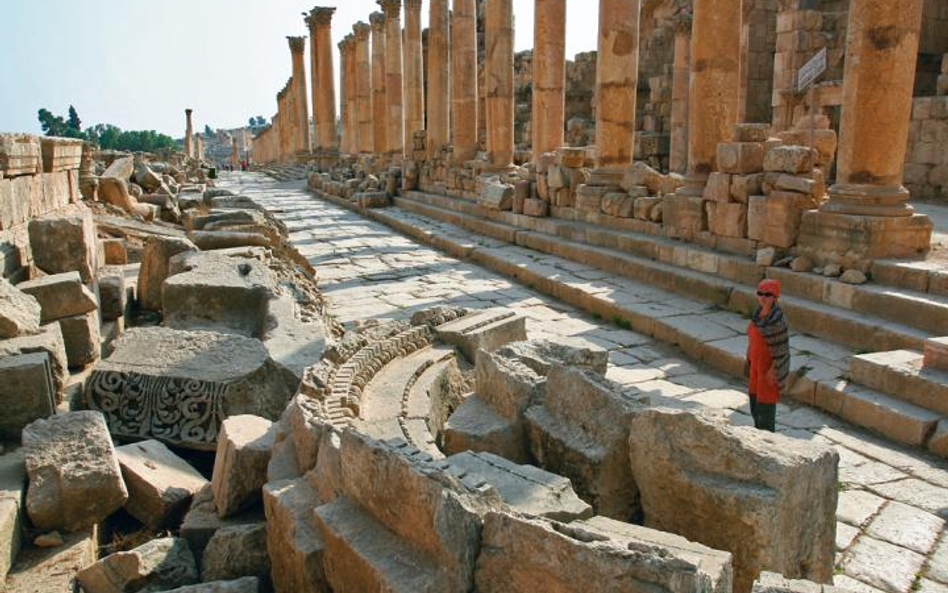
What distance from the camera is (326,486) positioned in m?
3.39

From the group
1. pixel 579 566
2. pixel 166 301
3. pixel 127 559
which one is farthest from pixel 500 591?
pixel 166 301

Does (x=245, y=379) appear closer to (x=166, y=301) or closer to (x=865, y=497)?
(x=166, y=301)

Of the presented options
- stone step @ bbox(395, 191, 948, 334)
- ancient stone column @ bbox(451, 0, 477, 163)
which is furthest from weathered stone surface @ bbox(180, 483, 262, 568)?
ancient stone column @ bbox(451, 0, 477, 163)

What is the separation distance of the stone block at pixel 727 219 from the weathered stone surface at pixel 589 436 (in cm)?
585

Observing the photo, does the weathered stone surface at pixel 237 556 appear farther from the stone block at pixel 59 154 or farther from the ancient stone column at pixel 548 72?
the ancient stone column at pixel 548 72

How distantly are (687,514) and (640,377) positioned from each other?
3573mm

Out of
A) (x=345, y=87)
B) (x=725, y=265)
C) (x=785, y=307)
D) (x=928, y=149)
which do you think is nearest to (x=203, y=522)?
(x=785, y=307)

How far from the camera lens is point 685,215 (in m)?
10.1

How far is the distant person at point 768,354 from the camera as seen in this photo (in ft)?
16.2

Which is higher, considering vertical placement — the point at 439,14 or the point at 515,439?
the point at 439,14

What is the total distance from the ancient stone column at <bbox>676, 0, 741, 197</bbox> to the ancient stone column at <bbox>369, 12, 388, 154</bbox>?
1783 cm

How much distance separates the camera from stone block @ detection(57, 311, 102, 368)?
5770 mm

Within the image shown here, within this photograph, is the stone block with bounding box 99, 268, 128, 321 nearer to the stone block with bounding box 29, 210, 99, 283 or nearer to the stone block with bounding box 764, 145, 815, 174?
the stone block with bounding box 29, 210, 99, 283

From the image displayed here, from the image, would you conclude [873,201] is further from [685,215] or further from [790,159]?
[685,215]
